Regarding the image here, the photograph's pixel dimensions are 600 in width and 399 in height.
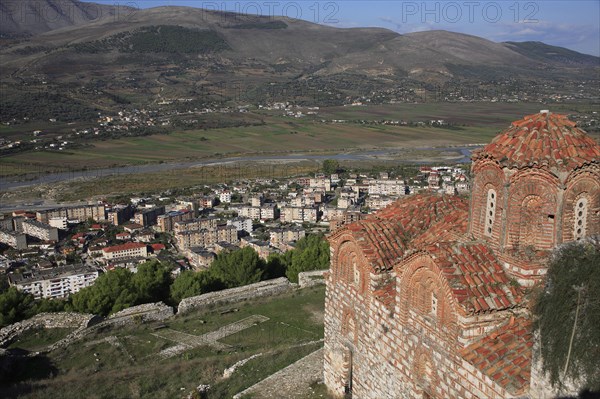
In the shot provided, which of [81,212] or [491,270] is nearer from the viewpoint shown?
[491,270]

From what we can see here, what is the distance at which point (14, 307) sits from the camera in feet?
79.1

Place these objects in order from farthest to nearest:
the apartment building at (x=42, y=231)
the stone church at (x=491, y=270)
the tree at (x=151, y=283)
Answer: the apartment building at (x=42, y=231) → the tree at (x=151, y=283) → the stone church at (x=491, y=270)

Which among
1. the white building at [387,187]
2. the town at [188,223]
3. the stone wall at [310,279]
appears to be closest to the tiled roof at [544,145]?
the stone wall at [310,279]

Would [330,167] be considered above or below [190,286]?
below

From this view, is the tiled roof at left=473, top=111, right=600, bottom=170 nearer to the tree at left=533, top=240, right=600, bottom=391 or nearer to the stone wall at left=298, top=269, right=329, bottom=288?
the tree at left=533, top=240, right=600, bottom=391

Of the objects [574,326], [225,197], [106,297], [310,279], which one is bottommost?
[225,197]

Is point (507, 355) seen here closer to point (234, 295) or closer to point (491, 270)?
point (491, 270)

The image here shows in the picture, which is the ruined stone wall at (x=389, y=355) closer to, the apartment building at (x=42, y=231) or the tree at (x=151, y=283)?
the tree at (x=151, y=283)

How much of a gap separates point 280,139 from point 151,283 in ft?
361

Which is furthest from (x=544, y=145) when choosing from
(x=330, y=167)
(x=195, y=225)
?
(x=330, y=167)

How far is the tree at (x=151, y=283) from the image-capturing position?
2616 centimetres

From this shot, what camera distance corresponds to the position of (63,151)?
118 meters

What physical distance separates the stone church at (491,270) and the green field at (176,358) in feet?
20.4

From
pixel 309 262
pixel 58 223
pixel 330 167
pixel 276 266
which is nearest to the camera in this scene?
pixel 309 262
